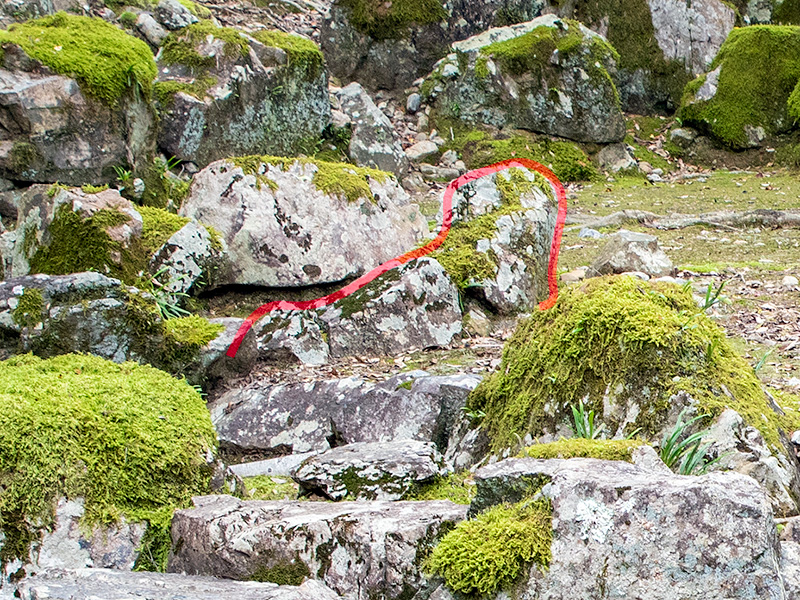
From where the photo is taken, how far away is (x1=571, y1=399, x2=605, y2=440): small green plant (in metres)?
3.86

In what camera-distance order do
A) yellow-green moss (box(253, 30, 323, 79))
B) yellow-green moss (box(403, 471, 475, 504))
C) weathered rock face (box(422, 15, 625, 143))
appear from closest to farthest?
1. yellow-green moss (box(403, 471, 475, 504))
2. yellow-green moss (box(253, 30, 323, 79))
3. weathered rock face (box(422, 15, 625, 143))

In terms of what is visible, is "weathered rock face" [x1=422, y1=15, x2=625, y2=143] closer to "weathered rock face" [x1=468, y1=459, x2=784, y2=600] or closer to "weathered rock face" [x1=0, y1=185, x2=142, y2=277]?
"weathered rock face" [x1=0, y1=185, x2=142, y2=277]

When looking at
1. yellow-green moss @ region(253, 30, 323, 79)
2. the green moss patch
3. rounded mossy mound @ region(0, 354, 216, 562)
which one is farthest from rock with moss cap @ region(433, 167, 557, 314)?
the green moss patch

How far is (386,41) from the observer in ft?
56.8

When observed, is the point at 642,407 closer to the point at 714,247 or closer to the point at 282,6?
the point at 714,247

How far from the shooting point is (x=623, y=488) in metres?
2.70

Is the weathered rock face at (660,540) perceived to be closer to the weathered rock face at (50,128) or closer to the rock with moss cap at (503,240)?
the rock with moss cap at (503,240)

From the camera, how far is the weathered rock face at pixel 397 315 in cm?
719

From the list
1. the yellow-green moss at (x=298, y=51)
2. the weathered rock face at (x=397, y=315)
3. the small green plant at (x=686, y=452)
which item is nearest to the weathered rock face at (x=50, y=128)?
the weathered rock face at (x=397, y=315)

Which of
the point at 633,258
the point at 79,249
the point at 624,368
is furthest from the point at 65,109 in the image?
the point at 624,368

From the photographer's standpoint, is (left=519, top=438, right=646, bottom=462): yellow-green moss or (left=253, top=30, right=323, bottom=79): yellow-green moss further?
(left=253, top=30, right=323, bottom=79): yellow-green moss

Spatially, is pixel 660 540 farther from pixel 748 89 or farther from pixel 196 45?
pixel 748 89

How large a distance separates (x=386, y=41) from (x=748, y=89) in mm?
7536

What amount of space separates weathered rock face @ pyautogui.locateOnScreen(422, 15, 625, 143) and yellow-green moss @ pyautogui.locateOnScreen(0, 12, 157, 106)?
766cm
